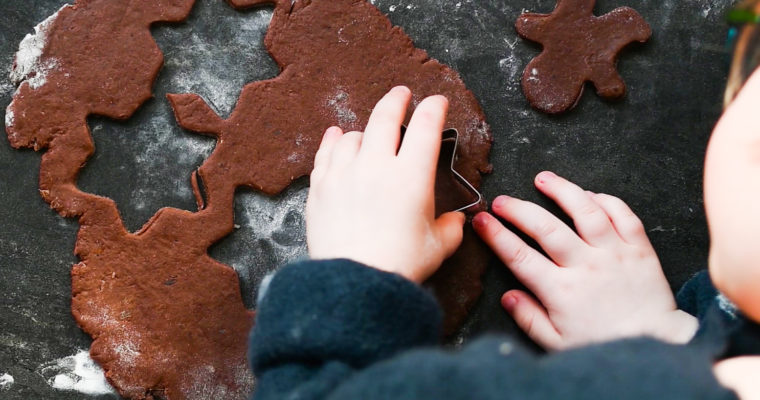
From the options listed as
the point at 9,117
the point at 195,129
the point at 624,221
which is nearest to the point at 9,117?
the point at 9,117

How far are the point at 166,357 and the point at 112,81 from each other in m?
0.44

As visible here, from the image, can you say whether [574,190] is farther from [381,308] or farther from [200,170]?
[200,170]

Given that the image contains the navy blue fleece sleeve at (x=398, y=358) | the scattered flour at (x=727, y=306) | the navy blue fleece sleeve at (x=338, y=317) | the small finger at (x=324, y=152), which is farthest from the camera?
the small finger at (x=324, y=152)

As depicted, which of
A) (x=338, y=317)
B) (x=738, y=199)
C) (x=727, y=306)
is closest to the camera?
(x=738, y=199)

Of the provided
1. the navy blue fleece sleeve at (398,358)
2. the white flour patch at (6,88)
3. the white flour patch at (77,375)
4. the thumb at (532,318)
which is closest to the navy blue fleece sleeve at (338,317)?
the navy blue fleece sleeve at (398,358)

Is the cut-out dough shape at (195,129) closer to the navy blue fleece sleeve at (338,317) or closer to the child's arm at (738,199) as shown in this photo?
the navy blue fleece sleeve at (338,317)

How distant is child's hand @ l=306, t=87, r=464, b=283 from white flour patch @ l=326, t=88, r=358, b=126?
0.07 m

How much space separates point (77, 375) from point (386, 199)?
58cm

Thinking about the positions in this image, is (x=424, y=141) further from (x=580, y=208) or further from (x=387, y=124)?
(x=580, y=208)

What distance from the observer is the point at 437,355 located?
66 centimetres

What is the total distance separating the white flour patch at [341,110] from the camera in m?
1.04

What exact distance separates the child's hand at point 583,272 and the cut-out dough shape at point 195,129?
2.5 inches

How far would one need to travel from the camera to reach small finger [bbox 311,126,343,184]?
977 millimetres

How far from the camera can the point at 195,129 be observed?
1062 millimetres
